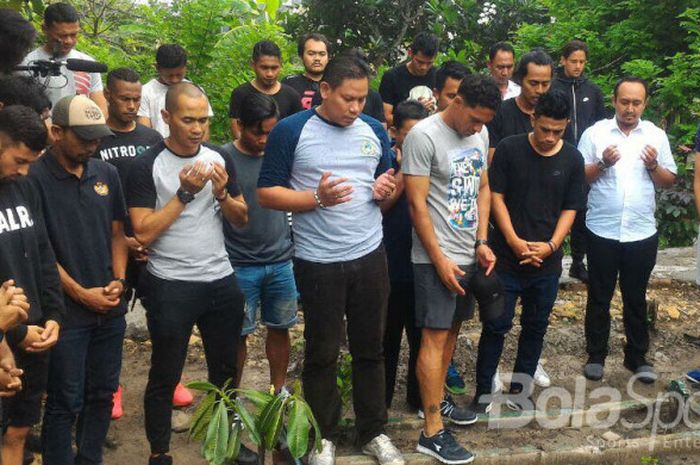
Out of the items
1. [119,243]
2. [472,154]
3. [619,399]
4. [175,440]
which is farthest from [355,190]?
[619,399]

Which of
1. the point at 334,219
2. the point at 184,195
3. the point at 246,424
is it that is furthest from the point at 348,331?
the point at 184,195

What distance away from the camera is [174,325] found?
426 cm

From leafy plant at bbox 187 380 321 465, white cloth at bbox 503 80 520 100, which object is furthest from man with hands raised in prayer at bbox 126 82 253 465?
white cloth at bbox 503 80 520 100

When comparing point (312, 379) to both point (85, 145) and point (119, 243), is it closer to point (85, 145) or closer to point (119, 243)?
point (119, 243)

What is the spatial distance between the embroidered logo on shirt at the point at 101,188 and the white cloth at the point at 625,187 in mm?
3323

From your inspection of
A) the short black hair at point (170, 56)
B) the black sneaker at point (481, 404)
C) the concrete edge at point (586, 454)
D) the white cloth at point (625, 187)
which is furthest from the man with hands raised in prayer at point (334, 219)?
the short black hair at point (170, 56)

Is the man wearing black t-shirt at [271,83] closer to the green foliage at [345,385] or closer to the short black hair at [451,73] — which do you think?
the short black hair at [451,73]

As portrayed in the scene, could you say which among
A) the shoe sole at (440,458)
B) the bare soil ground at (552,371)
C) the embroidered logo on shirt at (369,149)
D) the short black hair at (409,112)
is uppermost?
the short black hair at (409,112)

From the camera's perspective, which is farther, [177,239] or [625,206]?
[625,206]

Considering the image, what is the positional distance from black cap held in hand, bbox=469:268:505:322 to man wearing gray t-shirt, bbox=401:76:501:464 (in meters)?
0.05

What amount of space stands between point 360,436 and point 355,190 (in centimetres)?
140

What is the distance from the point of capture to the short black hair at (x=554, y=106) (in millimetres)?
5020

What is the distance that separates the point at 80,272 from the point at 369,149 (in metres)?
1.60

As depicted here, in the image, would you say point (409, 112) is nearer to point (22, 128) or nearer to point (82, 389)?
point (22, 128)
